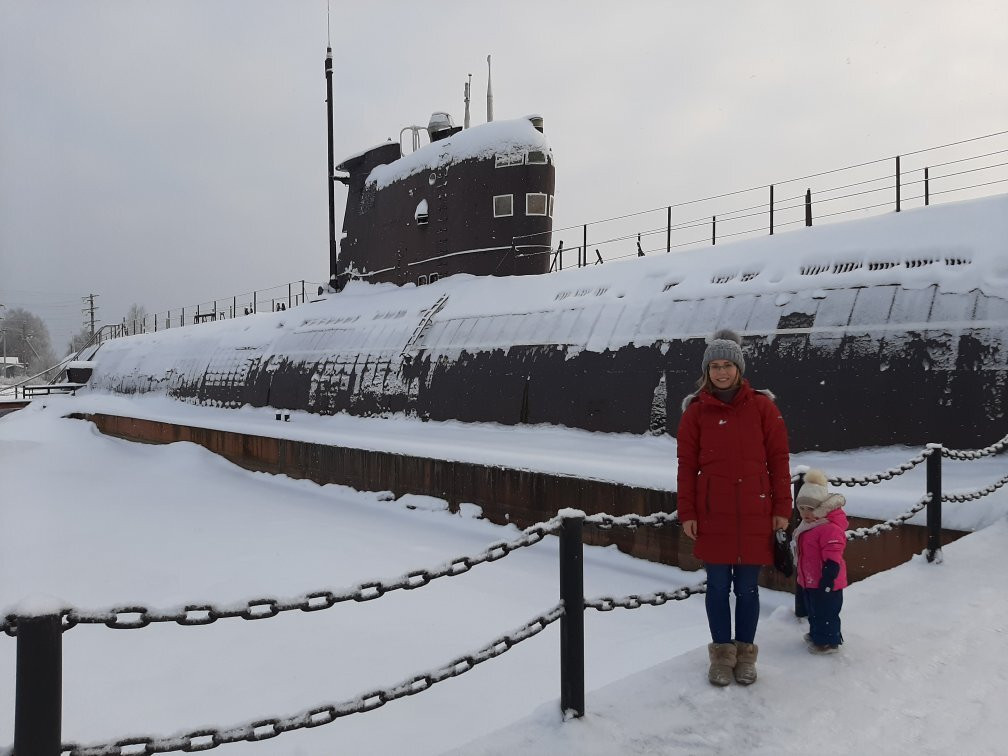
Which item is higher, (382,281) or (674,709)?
(382,281)

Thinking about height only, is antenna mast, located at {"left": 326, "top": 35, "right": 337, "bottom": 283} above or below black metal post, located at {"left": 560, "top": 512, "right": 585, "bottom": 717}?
above

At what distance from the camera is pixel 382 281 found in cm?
1633

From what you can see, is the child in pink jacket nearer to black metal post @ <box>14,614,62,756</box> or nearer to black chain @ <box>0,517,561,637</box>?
black chain @ <box>0,517,561,637</box>

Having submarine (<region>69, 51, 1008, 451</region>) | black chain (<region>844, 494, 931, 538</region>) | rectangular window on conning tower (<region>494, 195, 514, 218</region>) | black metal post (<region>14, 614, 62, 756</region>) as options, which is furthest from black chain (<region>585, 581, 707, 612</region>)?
rectangular window on conning tower (<region>494, 195, 514, 218</region>)

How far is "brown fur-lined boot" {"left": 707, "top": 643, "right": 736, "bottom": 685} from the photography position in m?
3.21

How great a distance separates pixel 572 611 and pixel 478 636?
8.58 feet

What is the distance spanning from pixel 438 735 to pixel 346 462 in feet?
24.7

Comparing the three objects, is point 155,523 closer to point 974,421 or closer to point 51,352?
point 974,421

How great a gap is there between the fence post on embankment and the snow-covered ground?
0.09m

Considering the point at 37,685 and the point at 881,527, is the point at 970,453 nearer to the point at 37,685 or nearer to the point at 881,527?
the point at 881,527

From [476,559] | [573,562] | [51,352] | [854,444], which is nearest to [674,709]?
[573,562]

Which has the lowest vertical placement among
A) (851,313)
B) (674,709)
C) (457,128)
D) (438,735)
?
(438,735)

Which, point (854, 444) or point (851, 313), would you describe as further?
point (851, 313)

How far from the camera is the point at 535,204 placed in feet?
44.6
